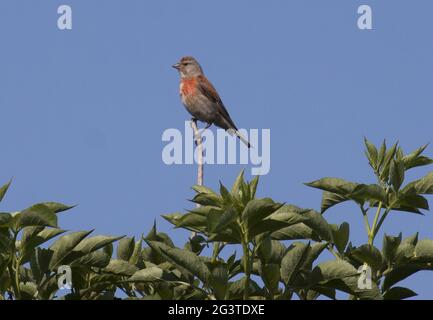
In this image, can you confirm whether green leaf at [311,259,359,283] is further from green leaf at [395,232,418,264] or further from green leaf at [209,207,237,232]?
green leaf at [209,207,237,232]

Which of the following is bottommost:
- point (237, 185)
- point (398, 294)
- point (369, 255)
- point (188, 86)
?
point (398, 294)

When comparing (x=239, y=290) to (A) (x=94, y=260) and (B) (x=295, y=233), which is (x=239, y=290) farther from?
(A) (x=94, y=260)

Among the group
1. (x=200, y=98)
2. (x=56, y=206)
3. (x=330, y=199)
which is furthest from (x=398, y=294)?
(x=200, y=98)

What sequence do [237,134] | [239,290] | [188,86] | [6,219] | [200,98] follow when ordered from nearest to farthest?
[6,219] < [239,290] < [237,134] < [200,98] < [188,86]

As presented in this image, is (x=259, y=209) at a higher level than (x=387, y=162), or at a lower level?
lower

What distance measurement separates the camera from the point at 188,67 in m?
19.5

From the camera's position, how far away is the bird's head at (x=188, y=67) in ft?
64.0

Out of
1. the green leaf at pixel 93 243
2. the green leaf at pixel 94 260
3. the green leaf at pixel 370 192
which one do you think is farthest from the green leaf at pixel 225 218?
the green leaf at pixel 370 192

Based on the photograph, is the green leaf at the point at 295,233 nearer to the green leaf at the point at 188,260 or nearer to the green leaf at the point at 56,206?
the green leaf at the point at 188,260

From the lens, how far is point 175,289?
694 cm

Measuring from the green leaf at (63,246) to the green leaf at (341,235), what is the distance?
5.42 feet

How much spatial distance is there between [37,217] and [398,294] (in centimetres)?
239
